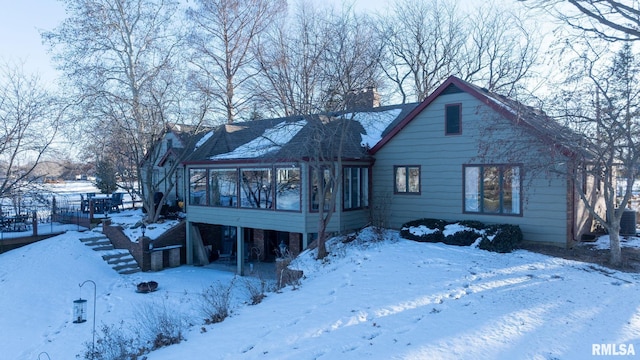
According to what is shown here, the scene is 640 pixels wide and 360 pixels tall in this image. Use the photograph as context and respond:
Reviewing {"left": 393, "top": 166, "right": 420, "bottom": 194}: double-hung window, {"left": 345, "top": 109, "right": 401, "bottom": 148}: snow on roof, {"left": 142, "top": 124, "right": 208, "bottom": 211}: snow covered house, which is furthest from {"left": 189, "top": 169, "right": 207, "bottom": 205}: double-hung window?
{"left": 393, "top": 166, "right": 420, "bottom": 194}: double-hung window

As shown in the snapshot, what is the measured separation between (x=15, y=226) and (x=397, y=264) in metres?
19.5

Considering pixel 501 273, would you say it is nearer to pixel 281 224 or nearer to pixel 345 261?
pixel 345 261

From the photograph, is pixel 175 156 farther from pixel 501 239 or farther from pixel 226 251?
pixel 501 239

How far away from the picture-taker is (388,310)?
24.7 feet

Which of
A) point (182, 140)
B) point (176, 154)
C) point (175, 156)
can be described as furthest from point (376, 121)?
point (182, 140)

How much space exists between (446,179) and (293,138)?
5766 mm

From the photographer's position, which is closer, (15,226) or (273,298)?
(273,298)

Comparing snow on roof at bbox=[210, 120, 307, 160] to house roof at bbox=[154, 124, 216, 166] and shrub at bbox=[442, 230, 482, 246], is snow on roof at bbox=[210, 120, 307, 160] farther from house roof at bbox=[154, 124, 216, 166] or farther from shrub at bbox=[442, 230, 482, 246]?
shrub at bbox=[442, 230, 482, 246]

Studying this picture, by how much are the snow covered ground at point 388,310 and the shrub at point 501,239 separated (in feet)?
1.05

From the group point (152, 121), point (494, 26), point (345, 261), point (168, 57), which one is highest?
point (494, 26)

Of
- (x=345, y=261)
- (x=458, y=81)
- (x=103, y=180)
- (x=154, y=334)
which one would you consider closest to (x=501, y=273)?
(x=345, y=261)

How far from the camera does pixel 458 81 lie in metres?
13.4

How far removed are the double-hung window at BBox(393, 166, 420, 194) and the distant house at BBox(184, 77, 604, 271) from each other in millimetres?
37

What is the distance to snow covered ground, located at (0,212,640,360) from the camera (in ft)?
20.1
